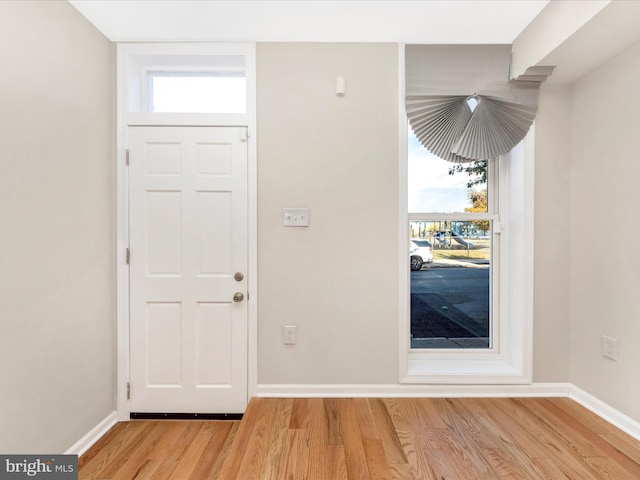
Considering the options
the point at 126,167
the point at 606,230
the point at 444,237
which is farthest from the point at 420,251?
the point at 126,167

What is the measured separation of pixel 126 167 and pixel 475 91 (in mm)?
2409

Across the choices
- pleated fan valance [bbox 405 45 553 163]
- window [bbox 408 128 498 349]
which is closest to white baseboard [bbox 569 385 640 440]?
window [bbox 408 128 498 349]

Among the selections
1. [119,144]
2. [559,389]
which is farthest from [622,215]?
[119,144]

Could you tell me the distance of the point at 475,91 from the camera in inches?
80.1

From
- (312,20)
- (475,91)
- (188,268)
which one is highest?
(312,20)

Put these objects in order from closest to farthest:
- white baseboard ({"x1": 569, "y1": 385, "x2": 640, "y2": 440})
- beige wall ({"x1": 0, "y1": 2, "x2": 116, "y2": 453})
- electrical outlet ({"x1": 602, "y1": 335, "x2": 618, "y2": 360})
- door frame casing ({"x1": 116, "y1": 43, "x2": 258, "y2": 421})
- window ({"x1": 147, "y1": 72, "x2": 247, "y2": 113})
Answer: beige wall ({"x1": 0, "y1": 2, "x2": 116, "y2": 453})
white baseboard ({"x1": 569, "y1": 385, "x2": 640, "y2": 440})
electrical outlet ({"x1": 602, "y1": 335, "x2": 618, "y2": 360})
door frame casing ({"x1": 116, "y1": 43, "x2": 258, "y2": 421})
window ({"x1": 147, "y1": 72, "x2": 247, "y2": 113})

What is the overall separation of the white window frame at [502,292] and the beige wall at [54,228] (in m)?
1.94

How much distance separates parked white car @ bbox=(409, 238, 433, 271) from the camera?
2262 millimetres

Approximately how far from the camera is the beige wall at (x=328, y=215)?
2043 mm

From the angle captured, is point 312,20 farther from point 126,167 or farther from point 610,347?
point 610,347

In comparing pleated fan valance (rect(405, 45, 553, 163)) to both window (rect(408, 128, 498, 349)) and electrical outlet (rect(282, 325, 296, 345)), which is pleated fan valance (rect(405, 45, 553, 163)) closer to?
window (rect(408, 128, 498, 349))

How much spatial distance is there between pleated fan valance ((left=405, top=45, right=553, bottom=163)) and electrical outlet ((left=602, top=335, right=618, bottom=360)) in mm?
1309

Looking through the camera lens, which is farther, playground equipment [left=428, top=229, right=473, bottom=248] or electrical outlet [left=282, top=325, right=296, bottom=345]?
playground equipment [left=428, top=229, right=473, bottom=248]

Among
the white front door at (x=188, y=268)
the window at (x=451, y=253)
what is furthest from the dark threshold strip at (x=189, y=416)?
the window at (x=451, y=253)
